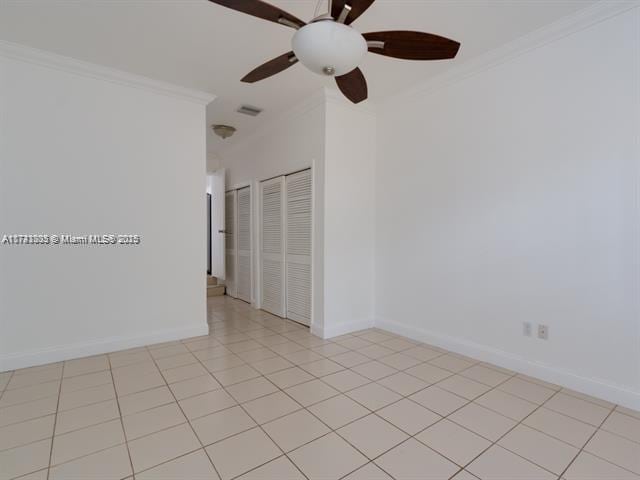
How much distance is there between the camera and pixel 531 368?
2.56 meters

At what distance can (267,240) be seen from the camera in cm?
467

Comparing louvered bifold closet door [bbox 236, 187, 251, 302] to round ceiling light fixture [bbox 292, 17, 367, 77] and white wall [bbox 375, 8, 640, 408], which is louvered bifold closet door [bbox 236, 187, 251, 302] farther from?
round ceiling light fixture [bbox 292, 17, 367, 77]

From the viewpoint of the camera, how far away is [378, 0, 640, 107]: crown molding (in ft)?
7.09

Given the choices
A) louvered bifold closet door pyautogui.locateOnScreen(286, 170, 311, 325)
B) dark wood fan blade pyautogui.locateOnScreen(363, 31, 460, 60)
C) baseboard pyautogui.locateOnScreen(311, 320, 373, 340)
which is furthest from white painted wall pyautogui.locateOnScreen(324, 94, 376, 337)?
dark wood fan blade pyautogui.locateOnScreen(363, 31, 460, 60)

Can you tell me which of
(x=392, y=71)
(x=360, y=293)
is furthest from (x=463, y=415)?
(x=392, y=71)

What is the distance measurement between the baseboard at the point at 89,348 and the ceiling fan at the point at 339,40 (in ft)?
10.1

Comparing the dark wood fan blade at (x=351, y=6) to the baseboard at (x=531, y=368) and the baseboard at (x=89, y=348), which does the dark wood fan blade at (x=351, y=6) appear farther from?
the baseboard at (x=89, y=348)

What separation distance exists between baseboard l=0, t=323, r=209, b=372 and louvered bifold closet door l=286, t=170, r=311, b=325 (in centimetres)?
116

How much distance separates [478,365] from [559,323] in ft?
→ 2.45

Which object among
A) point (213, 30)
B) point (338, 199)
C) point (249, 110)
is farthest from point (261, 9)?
point (249, 110)

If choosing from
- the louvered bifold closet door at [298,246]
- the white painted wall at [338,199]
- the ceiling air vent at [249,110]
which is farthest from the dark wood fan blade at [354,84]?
the ceiling air vent at [249,110]

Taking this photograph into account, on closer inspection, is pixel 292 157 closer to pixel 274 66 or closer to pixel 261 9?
pixel 274 66

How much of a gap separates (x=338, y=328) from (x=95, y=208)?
9.22 feet

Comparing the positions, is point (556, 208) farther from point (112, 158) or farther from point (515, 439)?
point (112, 158)
